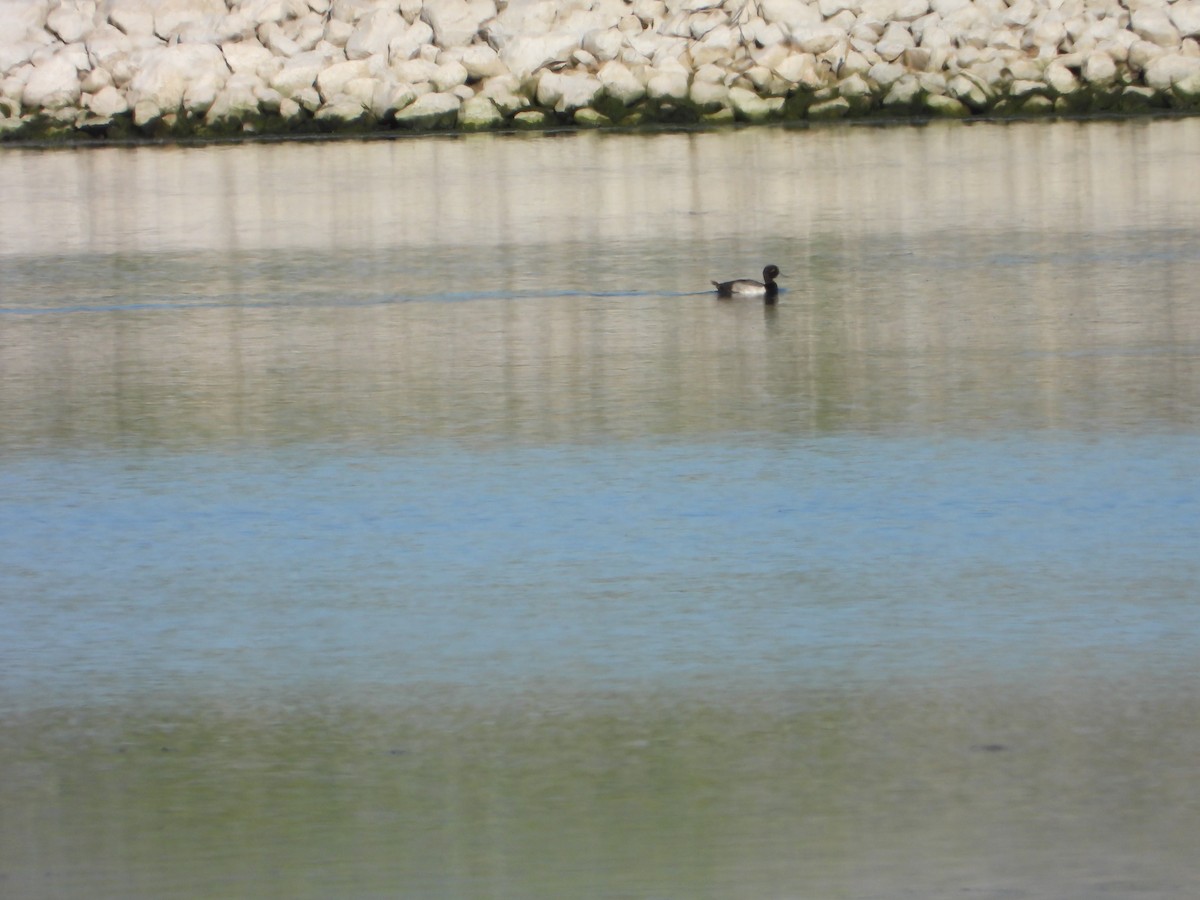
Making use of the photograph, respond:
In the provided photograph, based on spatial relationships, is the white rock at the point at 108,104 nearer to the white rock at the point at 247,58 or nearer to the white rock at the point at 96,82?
the white rock at the point at 96,82

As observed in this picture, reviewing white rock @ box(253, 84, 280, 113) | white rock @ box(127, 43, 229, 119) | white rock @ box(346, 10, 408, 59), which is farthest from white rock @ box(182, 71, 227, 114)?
white rock @ box(346, 10, 408, 59)

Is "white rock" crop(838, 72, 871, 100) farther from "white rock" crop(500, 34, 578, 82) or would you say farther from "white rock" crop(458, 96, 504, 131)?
"white rock" crop(458, 96, 504, 131)

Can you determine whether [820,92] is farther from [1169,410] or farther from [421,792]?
[421,792]

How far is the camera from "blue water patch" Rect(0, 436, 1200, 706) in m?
4.38

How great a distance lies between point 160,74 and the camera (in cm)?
2488

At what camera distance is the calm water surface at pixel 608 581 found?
3445 mm

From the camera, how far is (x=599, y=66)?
24.5 metres

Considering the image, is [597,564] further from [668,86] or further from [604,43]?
[604,43]

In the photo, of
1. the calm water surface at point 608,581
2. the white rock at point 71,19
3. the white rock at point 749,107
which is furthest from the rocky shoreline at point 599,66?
the calm water surface at point 608,581

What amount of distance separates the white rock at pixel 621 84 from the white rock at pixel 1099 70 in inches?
176

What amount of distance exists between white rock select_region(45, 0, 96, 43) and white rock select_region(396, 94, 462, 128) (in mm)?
5356

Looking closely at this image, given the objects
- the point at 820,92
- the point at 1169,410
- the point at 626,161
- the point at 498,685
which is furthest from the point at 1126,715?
the point at 820,92

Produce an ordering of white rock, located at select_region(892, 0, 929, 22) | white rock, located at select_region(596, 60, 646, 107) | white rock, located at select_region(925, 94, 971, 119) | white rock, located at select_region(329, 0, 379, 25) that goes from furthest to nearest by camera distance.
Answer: white rock, located at select_region(329, 0, 379, 25) < white rock, located at select_region(892, 0, 929, 22) < white rock, located at select_region(596, 60, 646, 107) < white rock, located at select_region(925, 94, 971, 119)

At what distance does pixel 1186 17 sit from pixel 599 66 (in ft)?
20.1
